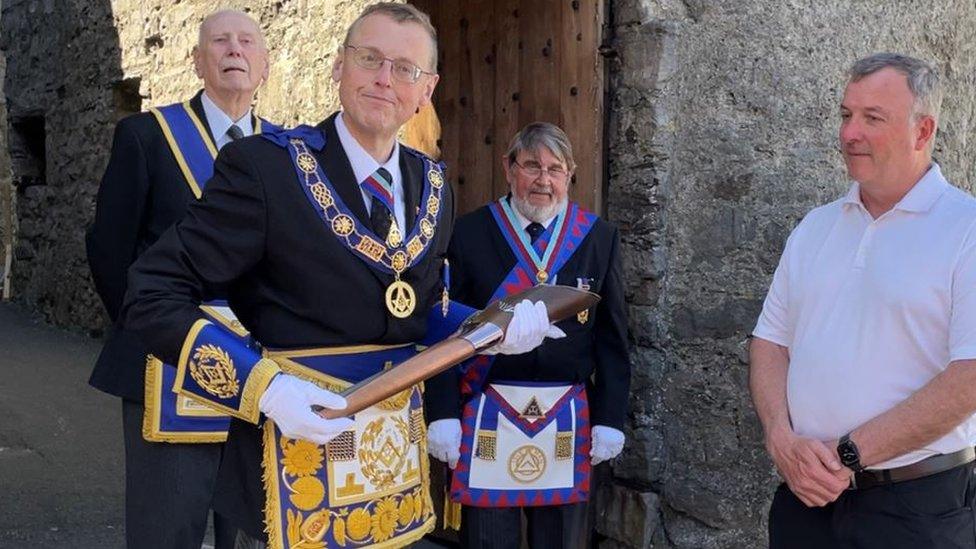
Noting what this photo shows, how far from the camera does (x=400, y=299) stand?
6.95ft

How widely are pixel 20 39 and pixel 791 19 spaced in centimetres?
788

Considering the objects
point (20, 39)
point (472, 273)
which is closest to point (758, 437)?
point (472, 273)

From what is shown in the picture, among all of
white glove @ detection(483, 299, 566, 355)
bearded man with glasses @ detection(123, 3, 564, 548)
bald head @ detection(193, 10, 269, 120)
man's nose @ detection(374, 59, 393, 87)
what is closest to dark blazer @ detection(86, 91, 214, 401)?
bald head @ detection(193, 10, 269, 120)

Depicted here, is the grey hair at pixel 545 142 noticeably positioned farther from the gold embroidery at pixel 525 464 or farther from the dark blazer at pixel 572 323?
the gold embroidery at pixel 525 464

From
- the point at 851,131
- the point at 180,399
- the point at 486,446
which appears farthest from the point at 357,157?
the point at 486,446

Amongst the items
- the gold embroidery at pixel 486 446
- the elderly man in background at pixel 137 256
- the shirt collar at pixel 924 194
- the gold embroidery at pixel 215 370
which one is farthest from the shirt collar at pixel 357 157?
the gold embroidery at pixel 486 446

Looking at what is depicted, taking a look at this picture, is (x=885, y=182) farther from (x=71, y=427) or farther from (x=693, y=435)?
(x=71, y=427)

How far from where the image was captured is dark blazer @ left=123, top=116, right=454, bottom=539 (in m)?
1.95

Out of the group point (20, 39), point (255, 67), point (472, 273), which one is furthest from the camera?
point (20, 39)

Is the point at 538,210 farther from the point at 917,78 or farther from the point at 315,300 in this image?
the point at 315,300

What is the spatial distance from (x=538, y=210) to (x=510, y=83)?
1.02m

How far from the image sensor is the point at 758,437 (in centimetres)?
386

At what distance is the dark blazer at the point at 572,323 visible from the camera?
3.27 metres

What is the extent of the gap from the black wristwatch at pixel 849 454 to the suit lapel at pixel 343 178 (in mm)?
1146
